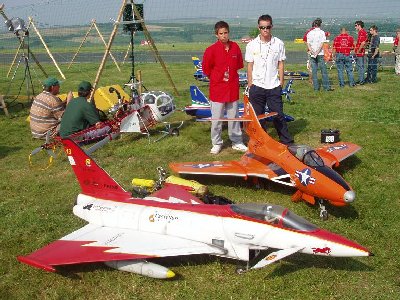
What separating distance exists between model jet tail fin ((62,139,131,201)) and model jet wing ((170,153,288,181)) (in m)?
1.98

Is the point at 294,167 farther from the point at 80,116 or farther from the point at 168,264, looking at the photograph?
the point at 80,116

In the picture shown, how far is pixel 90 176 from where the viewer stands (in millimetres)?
7777

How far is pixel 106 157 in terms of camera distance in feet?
37.3

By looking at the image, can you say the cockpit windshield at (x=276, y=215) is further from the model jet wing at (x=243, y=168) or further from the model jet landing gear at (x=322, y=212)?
the model jet wing at (x=243, y=168)

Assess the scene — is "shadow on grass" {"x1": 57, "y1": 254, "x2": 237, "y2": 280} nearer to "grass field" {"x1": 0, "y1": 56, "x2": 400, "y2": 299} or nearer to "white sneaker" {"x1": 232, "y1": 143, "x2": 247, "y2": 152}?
"grass field" {"x1": 0, "y1": 56, "x2": 400, "y2": 299}

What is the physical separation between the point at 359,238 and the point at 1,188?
7411mm

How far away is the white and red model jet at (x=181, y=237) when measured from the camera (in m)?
5.88

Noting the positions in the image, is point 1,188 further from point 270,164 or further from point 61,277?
point 270,164

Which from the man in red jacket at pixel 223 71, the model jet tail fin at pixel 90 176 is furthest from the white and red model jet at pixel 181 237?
the man in red jacket at pixel 223 71

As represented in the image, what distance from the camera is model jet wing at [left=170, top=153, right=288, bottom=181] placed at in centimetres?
846

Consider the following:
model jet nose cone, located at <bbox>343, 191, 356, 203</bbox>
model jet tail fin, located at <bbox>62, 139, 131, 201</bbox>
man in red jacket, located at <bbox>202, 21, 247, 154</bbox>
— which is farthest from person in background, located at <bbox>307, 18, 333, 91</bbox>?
model jet tail fin, located at <bbox>62, 139, 131, 201</bbox>

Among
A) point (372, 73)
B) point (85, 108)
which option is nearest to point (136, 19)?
point (85, 108)

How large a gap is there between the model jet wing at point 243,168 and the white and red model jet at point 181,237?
2.10m

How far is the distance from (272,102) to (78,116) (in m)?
5.27
